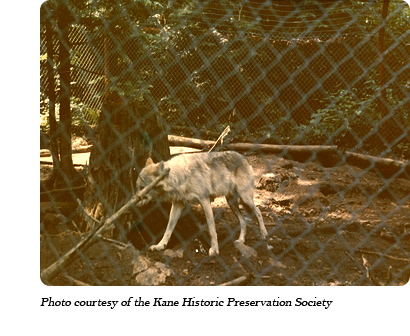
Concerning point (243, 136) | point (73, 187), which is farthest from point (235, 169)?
point (73, 187)

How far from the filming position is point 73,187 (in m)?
2.41

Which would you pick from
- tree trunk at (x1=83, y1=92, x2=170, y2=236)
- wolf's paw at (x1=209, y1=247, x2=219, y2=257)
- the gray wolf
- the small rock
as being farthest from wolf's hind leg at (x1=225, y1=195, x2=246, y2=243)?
tree trunk at (x1=83, y1=92, x2=170, y2=236)

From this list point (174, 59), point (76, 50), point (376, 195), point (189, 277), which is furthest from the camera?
point (174, 59)

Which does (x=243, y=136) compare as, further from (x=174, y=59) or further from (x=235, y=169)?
(x=174, y=59)

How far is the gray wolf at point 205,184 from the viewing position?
230cm

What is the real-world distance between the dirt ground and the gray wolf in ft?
0.20

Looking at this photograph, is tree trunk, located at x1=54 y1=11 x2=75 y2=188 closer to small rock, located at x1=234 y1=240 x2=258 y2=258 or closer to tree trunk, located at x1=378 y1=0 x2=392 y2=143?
small rock, located at x1=234 y1=240 x2=258 y2=258

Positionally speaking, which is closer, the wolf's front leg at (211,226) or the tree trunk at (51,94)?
the tree trunk at (51,94)

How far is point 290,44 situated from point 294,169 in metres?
0.77

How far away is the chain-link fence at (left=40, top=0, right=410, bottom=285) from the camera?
84.6 inches

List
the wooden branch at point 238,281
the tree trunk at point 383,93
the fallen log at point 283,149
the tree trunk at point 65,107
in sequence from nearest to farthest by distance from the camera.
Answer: the wooden branch at point 238,281 → the tree trunk at point 65,107 → the tree trunk at point 383,93 → the fallen log at point 283,149

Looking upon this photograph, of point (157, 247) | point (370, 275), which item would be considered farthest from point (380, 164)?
point (157, 247)

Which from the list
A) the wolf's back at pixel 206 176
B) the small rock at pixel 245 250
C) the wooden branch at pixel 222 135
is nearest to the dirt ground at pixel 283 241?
the small rock at pixel 245 250

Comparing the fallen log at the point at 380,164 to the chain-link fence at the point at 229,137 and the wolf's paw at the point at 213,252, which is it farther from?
the wolf's paw at the point at 213,252
